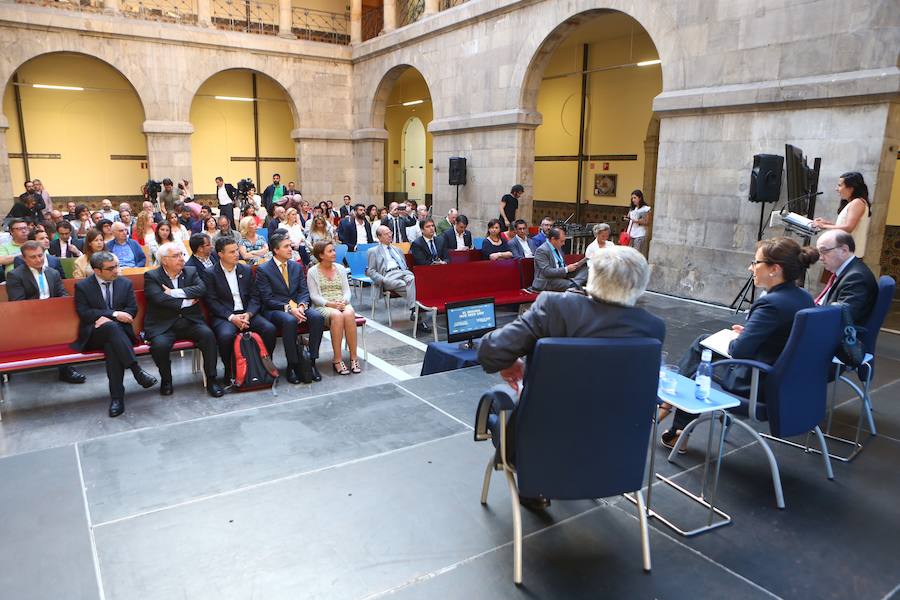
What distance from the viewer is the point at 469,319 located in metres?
5.53

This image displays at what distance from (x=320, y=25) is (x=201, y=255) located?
16.6 m

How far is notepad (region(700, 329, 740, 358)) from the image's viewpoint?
356 centimetres

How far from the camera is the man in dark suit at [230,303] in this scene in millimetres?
5348

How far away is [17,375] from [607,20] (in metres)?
12.0

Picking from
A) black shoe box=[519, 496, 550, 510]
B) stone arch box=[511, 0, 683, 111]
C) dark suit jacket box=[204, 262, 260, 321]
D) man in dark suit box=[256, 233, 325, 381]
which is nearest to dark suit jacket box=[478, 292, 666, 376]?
black shoe box=[519, 496, 550, 510]

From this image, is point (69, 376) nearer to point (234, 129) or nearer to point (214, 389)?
point (214, 389)

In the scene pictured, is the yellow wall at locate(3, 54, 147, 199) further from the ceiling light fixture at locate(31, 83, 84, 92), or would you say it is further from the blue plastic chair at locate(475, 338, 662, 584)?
the blue plastic chair at locate(475, 338, 662, 584)

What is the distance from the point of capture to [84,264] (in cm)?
614

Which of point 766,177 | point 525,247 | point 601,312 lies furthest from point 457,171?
point 601,312

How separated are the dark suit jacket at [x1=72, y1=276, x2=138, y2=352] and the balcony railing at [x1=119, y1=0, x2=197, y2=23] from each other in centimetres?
1520

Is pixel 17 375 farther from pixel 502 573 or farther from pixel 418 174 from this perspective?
pixel 418 174

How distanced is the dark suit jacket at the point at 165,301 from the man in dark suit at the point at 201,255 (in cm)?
18

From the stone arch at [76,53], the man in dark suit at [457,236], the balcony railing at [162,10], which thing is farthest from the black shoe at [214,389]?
the balcony railing at [162,10]

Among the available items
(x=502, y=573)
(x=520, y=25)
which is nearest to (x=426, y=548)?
(x=502, y=573)
